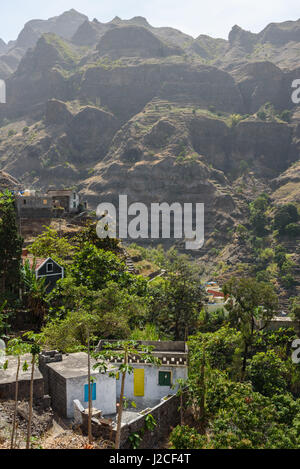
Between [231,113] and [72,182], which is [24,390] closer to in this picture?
[72,182]

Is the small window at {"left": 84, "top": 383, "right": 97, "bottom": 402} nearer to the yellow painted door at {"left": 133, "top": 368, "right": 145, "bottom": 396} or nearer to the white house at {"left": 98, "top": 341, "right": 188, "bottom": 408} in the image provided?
the white house at {"left": 98, "top": 341, "right": 188, "bottom": 408}

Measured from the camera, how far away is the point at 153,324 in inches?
914

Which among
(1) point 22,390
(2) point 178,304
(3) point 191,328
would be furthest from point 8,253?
(3) point 191,328

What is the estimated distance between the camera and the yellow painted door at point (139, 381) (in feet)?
48.1

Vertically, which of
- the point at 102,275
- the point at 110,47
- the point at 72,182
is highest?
the point at 110,47

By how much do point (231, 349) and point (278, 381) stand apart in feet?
8.25

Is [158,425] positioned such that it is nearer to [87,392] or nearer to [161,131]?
[87,392]

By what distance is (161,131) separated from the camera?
381 feet

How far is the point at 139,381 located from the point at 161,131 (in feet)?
353

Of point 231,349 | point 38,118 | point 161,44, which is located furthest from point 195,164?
point 231,349

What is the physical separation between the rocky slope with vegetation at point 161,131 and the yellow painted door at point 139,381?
6645 centimetres

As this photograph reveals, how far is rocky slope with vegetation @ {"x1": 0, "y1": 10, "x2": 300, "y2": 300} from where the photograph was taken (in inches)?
4139

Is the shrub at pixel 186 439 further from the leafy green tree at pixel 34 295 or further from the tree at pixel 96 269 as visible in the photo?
the tree at pixel 96 269

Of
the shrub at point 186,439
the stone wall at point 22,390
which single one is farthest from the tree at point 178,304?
the shrub at point 186,439
